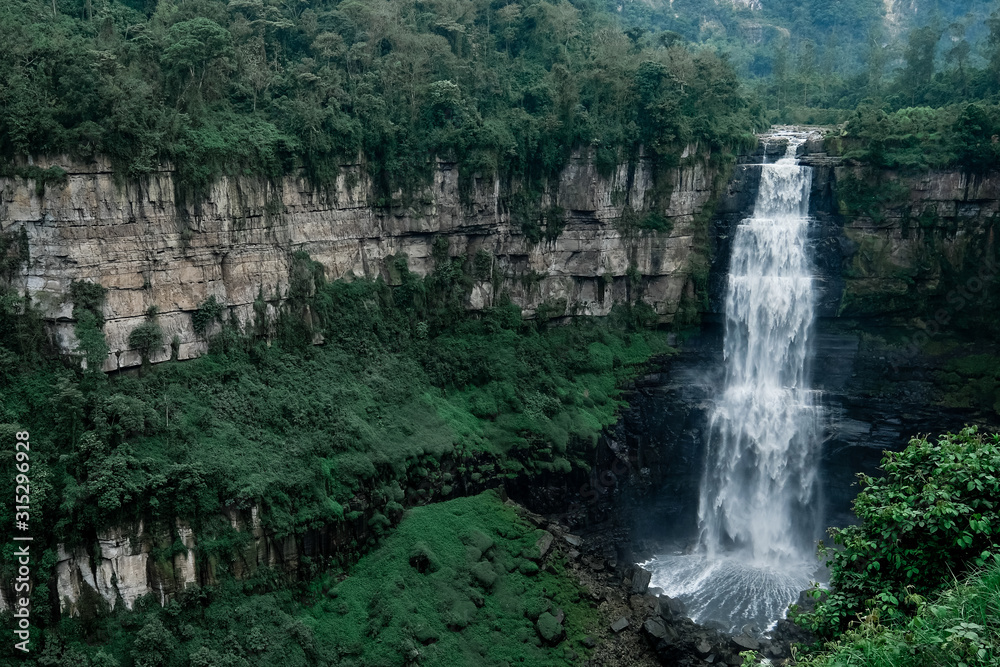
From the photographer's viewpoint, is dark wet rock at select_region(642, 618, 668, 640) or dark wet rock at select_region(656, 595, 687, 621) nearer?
dark wet rock at select_region(642, 618, 668, 640)

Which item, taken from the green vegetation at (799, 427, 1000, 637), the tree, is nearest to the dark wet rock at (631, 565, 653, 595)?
the green vegetation at (799, 427, 1000, 637)

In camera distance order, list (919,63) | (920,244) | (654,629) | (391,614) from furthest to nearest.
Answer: (919,63)
(920,244)
(654,629)
(391,614)

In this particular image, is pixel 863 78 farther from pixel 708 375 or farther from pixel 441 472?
pixel 441 472

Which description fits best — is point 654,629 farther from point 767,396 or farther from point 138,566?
point 138,566

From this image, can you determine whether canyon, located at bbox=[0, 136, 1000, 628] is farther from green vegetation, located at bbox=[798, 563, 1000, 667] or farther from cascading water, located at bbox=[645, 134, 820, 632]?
green vegetation, located at bbox=[798, 563, 1000, 667]

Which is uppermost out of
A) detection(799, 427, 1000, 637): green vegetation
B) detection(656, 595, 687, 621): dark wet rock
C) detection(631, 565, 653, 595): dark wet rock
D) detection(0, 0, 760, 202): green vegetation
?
detection(0, 0, 760, 202): green vegetation

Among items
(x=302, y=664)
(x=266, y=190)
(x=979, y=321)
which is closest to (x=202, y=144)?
(x=266, y=190)

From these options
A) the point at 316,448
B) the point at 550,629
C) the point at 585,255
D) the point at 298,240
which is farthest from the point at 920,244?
the point at 316,448

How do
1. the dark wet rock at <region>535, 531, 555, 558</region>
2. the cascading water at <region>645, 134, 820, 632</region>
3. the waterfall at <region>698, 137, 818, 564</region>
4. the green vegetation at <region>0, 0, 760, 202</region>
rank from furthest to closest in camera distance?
the waterfall at <region>698, 137, 818, 564</region> < the cascading water at <region>645, 134, 820, 632</region> < the dark wet rock at <region>535, 531, 555, 558</region> < the green vegetation at <region>0, 0, 760, 202</region>
